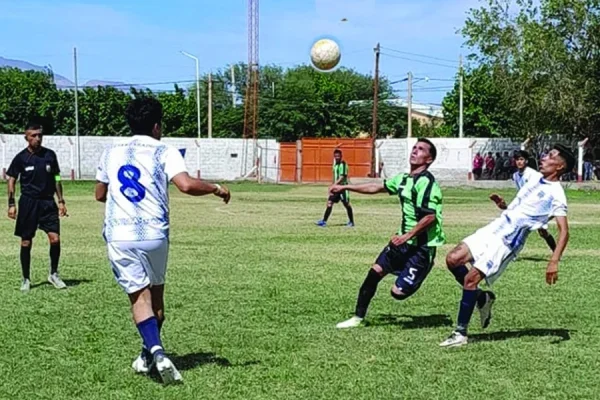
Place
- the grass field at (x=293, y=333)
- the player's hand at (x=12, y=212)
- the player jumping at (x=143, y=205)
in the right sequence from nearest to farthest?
the player jumping at (x=143, y=205), the grass field at (x=293, y=333), the player's hand at (x=12, y=212)

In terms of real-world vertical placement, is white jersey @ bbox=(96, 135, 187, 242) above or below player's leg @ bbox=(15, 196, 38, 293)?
above

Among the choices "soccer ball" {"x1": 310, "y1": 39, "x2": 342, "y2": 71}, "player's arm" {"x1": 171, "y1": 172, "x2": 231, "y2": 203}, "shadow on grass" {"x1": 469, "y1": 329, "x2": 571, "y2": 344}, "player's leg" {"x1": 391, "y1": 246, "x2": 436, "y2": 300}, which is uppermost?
"soccer ball" {"x1": 310, "y1": 39, "x2": 342, "y2": 71}

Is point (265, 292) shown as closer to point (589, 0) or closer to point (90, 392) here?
point (90, 392)

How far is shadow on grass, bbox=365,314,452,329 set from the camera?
9.74 meters

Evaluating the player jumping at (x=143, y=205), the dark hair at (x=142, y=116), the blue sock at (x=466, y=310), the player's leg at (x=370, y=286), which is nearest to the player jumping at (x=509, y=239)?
the blue sock at (x=466, y=310)

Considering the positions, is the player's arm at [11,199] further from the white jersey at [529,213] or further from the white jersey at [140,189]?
the white jersey at [529,213]

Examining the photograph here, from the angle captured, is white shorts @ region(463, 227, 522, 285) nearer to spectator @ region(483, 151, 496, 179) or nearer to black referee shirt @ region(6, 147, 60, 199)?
black referee shirt @ region(6, 147, 60, 199)

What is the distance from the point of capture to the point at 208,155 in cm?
6134

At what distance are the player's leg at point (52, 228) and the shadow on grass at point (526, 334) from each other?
5.77 metres

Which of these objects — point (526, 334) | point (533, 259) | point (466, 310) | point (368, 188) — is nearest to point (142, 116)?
point (368, 188)

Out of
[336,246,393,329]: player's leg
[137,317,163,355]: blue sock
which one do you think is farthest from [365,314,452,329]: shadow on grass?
[137,317,163,355]: blue sock

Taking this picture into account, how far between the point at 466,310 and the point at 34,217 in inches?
242

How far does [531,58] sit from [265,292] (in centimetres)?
4201

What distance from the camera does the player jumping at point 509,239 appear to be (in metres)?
8.66
